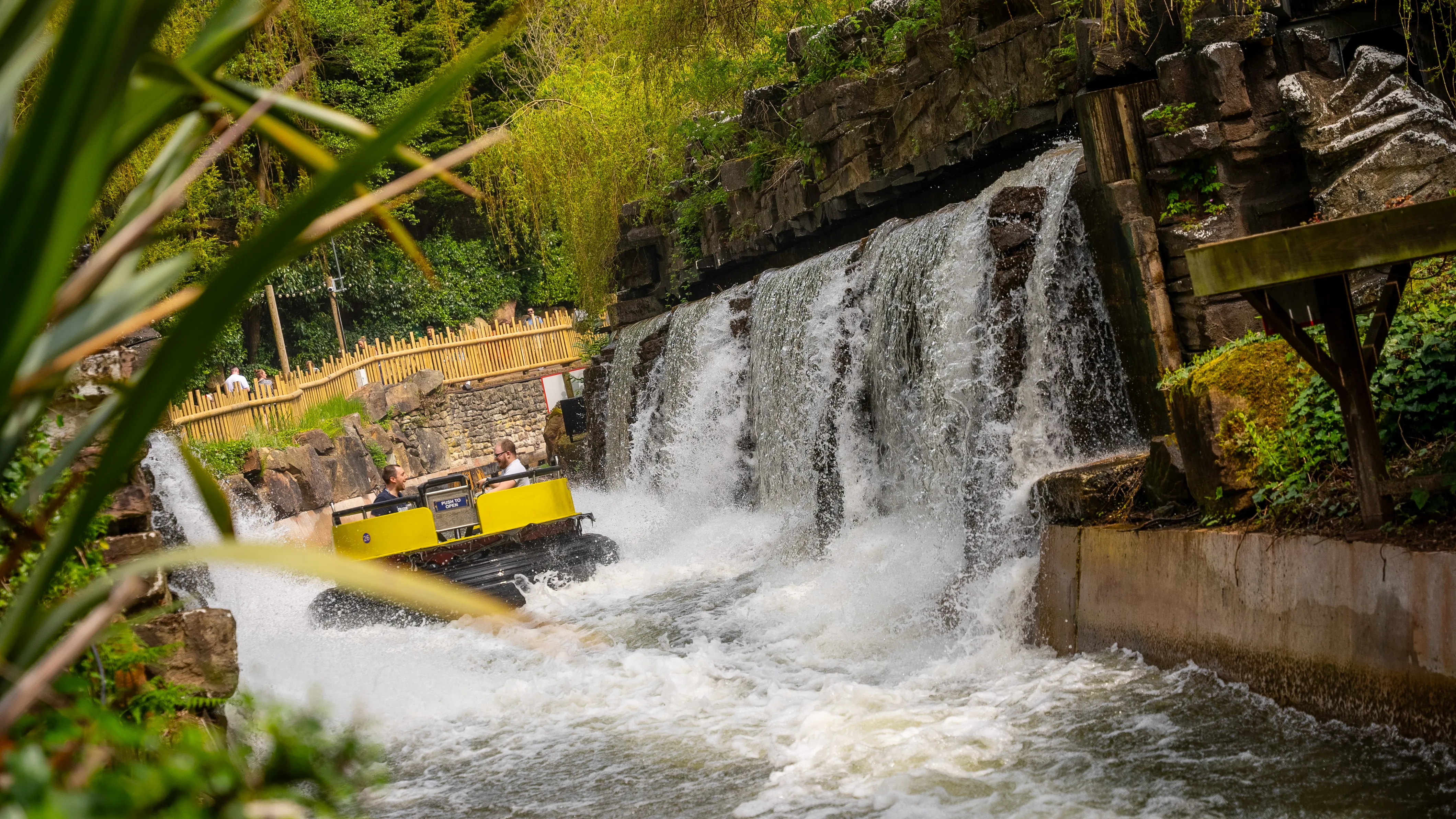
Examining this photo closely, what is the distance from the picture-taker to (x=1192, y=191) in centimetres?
678

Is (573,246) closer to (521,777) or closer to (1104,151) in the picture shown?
(1104,151)

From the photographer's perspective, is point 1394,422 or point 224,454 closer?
point 1394,422

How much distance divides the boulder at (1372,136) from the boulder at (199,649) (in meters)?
5.49

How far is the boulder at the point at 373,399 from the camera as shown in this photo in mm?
27688

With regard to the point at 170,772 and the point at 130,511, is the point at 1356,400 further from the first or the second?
the point at 130,511

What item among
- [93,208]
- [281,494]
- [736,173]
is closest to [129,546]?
[93,208]

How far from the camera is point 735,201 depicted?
15.4 m

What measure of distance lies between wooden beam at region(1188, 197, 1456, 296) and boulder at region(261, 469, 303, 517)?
62.4ft

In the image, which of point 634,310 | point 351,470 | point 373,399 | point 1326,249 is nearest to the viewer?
point 1326,249

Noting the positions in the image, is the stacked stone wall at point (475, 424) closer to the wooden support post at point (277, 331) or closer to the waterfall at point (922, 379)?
the wooden support post at point (277, 331)

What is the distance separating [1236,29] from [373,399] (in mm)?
24202

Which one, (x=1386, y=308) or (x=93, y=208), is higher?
(x=93, y=208)

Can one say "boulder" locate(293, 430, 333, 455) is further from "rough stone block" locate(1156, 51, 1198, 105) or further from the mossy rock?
the mossy rock

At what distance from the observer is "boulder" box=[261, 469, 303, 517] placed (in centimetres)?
2064
